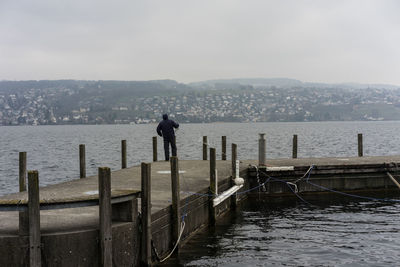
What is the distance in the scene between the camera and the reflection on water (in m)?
11.6

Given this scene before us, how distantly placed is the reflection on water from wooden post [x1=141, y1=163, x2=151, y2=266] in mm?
1470

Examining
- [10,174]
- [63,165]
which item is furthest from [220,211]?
[63,165]

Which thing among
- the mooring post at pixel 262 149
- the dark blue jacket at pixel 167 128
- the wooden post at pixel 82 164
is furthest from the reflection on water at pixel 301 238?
the wooden post at pixel 82 164

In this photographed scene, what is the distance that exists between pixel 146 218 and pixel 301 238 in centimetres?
586

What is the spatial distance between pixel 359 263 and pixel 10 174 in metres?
30.6

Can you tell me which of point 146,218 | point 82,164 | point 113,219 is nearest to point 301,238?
point 146,218

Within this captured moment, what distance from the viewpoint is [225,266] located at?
1116 centimetres

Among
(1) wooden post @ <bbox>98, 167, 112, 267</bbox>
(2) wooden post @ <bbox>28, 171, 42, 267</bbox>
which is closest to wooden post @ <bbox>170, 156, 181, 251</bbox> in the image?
(1) wooden post @ <bbox>98, 167, 112, 267</bbox>

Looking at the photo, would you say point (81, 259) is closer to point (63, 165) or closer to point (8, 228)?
point (8, 228)

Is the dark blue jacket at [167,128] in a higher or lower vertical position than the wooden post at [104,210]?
higher

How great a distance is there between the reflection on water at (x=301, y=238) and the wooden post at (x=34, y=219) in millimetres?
3820

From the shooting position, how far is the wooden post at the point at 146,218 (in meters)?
9.40

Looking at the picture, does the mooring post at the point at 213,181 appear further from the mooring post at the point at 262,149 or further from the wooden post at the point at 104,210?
the wooden post at the point at 104,210

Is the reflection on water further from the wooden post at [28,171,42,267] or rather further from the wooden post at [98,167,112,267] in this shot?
the wooden post at [28,171,42,267]
